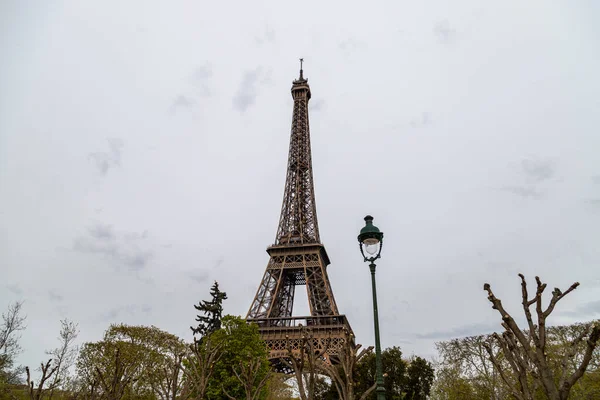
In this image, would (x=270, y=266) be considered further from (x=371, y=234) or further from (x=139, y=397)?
(x=371, y=234)

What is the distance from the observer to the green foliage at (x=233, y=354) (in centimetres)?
2619

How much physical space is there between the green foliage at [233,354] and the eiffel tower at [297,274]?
8448 millimetres

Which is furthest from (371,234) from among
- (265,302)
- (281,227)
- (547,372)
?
(281,227)

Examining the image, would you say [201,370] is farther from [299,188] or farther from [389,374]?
[299,188]

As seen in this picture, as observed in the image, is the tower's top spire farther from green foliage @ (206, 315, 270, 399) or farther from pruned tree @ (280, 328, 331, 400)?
pruned tree @ (280, 328, 331, 400)

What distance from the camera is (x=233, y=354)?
27750 mm

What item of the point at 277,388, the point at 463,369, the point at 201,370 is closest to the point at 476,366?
the point at 463,369

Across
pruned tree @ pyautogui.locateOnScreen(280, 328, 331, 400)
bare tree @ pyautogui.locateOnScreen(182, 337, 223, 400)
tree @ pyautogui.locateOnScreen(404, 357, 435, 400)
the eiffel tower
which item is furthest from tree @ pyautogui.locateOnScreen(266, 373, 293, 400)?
pruned tree @ pyautogui.locateOnScreen(280, 328, 331, 400)

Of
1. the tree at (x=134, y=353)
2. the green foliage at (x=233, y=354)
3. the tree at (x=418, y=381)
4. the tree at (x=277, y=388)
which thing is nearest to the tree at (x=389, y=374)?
the tree at (x=418, y=381)

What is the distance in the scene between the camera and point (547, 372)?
5.43 metres

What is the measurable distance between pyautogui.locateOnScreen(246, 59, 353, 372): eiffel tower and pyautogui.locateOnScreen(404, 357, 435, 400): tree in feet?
34.1

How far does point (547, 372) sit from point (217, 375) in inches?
1013

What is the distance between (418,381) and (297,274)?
27.1 m

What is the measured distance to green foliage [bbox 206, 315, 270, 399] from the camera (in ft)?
85.9
